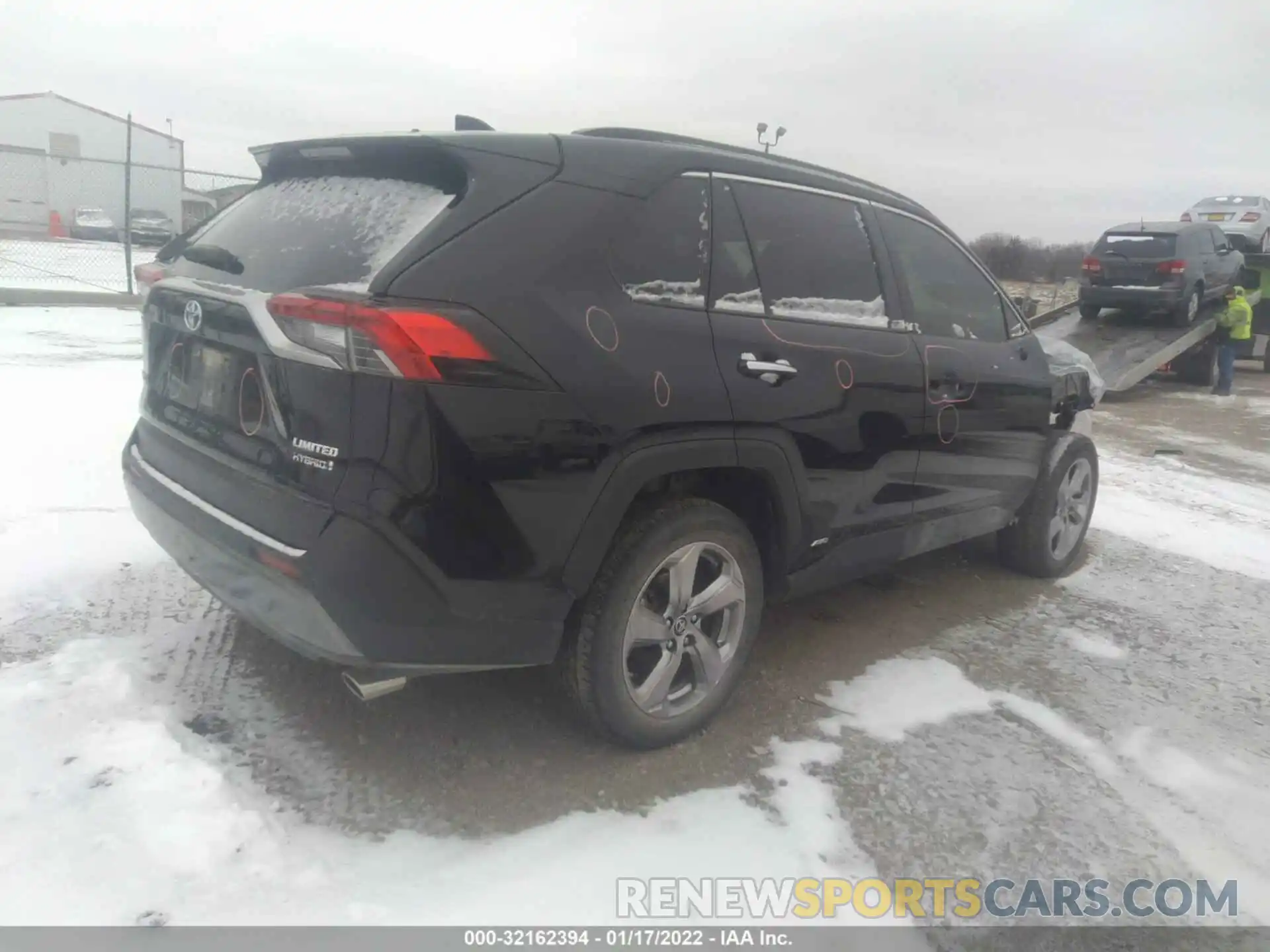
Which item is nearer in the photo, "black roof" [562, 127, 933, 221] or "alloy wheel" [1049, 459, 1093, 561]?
"black roof" [562, 127, 933, 221]

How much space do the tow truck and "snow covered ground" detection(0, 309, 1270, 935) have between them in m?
8.51

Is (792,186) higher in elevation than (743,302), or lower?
higher

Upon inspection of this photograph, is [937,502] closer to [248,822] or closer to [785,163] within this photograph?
[785,163]

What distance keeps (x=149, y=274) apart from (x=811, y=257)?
2.30 metres

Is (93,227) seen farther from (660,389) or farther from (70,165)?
(660,389)

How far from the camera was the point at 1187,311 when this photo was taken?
13.1 meters

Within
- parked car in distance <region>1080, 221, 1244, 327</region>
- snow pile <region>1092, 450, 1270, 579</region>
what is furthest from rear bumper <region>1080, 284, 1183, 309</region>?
snow pile <region>1092, 450, 1270, 579</region>

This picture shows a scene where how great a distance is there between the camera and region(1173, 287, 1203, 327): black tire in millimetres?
12992

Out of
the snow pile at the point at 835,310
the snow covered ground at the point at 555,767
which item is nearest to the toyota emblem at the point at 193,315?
the snow covered ground at the point at 555,767

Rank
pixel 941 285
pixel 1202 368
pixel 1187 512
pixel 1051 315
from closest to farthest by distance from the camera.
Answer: pixel 941 285
pixel 1187 512
pixel 1202 368
pixel 1051 315

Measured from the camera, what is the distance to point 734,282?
301 cm

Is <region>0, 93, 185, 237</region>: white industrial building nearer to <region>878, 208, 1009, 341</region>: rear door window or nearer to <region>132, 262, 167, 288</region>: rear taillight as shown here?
<region>132, 262, 167, 288</region>: rear taillight

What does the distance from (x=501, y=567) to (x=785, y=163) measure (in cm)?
190

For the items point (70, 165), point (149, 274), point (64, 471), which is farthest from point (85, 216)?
point (149, 274)
